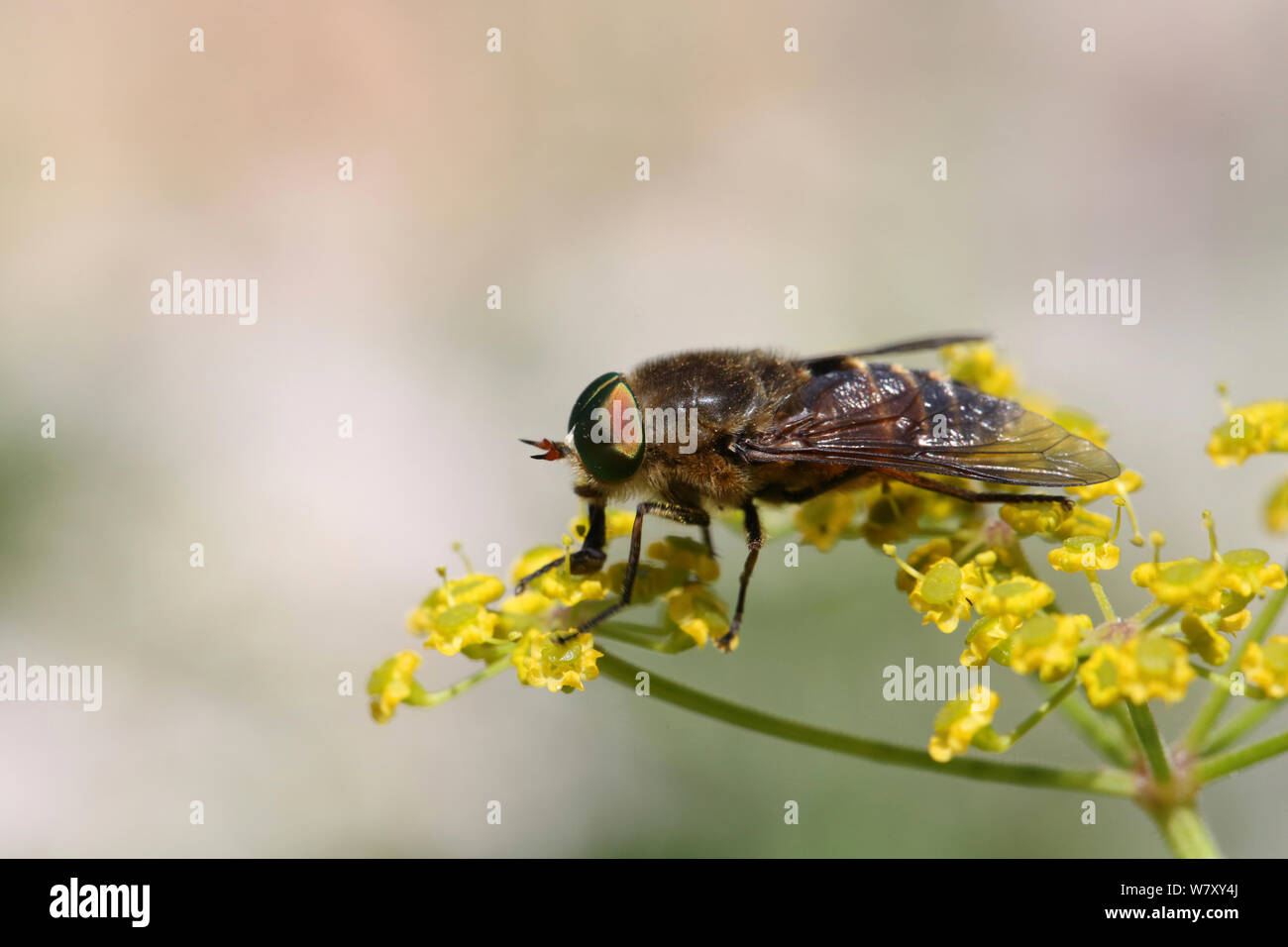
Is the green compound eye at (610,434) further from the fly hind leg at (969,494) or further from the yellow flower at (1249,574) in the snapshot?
the yellow flower at (1249,574)

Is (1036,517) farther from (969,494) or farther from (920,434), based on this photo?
(920,434)

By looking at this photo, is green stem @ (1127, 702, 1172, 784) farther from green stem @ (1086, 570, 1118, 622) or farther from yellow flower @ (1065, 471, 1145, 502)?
yellow flower @ (1065, 471, 1145, 502)

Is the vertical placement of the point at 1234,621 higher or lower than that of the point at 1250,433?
lower

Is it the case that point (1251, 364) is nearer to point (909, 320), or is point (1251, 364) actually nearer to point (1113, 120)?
point (909, 320)

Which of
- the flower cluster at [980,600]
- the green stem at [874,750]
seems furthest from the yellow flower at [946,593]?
the green stem at [874,750]

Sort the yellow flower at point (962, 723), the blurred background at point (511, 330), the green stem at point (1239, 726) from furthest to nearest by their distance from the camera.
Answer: the blurred background at point (511, 330) < the green stem at point (1239, 726) < the yellow flower at point (962, 723)

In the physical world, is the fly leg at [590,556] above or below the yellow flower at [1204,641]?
above

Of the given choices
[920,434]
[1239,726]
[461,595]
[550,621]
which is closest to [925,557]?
[920,434]
